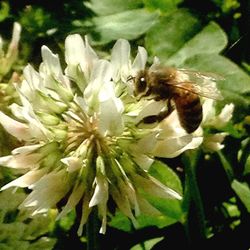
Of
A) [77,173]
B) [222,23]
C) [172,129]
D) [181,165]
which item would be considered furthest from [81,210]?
[222,23]

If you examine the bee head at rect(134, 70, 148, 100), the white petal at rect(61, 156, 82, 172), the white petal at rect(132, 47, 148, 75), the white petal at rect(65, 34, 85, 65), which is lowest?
the white petal at rect(61, 156, 82, 172)

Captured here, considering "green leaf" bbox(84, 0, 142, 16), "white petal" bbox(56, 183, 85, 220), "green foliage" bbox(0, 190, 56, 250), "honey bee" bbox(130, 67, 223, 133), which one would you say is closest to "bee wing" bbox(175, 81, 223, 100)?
"honey bee" bbox(130, 67, 223, 133)

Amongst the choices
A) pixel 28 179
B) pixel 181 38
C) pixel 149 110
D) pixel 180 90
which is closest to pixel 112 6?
pixel 181 38

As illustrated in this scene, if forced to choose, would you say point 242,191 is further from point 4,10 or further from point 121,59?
point 4,10

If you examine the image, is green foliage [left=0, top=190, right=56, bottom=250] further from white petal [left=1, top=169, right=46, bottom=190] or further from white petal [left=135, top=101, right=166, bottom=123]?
white petal [left=135, top=101, right=166, bottom=123]

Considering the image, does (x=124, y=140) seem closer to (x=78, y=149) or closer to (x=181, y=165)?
(x=78, y=149)

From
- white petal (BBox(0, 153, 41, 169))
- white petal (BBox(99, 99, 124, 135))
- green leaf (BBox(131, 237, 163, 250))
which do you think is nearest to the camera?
white petal (BBox(99, 99, 124, 135))
